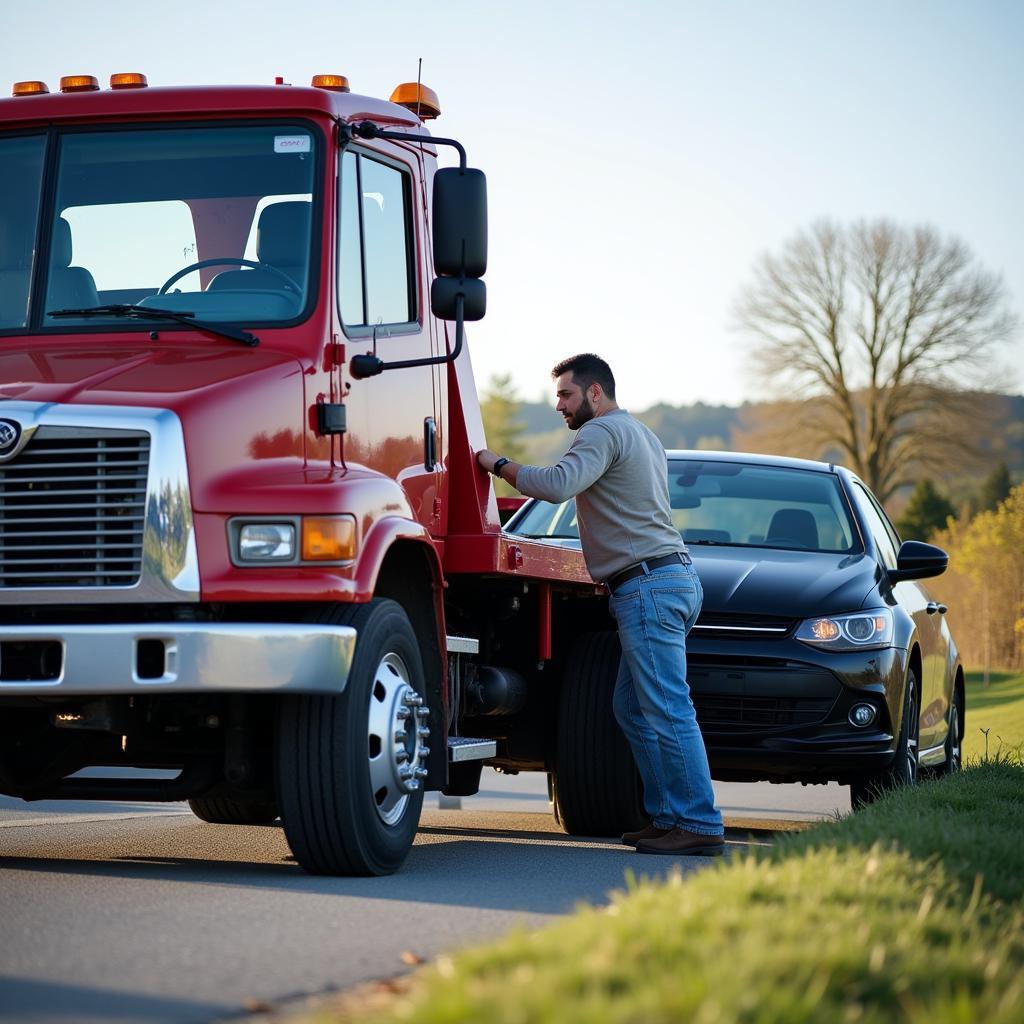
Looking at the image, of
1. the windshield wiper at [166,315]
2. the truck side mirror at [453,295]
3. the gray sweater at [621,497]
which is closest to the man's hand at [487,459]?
the gray sweater at [621,497]

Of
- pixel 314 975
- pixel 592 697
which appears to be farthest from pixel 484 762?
pixel 314 975

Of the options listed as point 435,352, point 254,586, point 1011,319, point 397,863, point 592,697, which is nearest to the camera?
point 254,586

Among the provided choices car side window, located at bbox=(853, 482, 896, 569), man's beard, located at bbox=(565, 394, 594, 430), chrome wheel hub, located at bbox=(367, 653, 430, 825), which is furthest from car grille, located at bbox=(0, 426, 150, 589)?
car side window, located at bbox=(853, 482, 896, 569)

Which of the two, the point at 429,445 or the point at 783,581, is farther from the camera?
the point at 783,581

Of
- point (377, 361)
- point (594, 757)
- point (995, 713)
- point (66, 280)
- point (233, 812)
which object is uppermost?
point (66, 280)

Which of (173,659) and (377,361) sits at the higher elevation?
(377,361)

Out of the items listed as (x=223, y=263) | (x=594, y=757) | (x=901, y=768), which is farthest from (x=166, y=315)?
(x=901, y=768)

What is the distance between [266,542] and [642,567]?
7.80 ft

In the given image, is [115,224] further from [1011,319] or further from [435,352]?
[1011,319]

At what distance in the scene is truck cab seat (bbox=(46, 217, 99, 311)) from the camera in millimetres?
6980

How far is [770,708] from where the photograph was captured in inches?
360

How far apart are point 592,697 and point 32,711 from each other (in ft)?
9.79

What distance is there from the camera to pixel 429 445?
750 centimetres

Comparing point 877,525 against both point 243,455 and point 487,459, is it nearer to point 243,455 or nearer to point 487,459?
point 487,459
